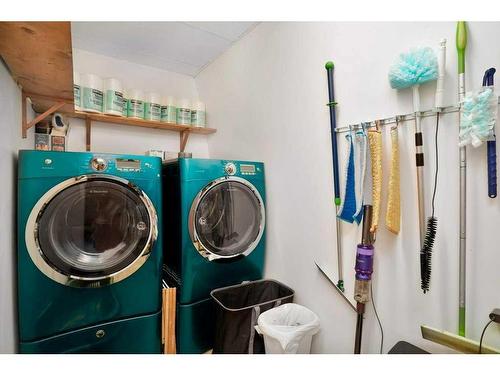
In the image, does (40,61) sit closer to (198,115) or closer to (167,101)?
(167,101)

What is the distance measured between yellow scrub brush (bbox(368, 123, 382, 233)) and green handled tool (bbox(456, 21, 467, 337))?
292mm

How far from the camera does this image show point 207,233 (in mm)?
1714

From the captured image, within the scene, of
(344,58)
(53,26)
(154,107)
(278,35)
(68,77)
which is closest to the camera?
(53,26)

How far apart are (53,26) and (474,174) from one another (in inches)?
61.2

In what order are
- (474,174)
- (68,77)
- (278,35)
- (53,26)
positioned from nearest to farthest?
(53,26) → (474,174) → (68,77) → (278,35)

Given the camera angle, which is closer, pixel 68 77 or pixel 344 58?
pixel 68 77

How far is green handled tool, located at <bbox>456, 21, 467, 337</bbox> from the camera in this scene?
3.19 ft

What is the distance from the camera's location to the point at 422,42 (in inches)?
44.2

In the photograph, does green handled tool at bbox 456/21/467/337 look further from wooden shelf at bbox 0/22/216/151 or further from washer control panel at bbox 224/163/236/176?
wooden shelf at bbox 0/22/216/151

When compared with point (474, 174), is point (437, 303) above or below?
below

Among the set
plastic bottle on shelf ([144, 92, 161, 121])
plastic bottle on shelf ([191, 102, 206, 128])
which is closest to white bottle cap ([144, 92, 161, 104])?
plastic bottle on shelf ([144, 92, 161, 121])

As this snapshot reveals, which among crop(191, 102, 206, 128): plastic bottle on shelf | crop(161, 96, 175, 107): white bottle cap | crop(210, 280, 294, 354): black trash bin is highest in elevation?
crop(161, 96, 175, 107): white bottle cap
